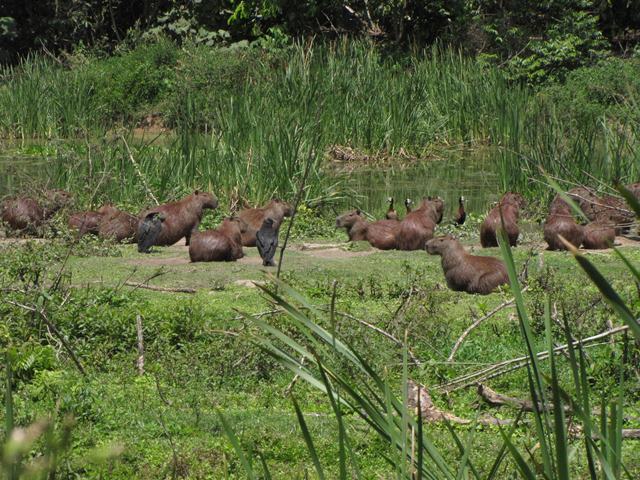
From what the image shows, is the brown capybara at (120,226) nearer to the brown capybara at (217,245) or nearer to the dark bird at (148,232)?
the dark bird at (148,232)

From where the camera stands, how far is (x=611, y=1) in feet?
92.4

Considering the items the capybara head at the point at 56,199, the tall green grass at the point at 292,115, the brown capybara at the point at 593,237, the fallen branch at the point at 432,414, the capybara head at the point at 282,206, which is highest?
the tall green grass at the point at 292,115

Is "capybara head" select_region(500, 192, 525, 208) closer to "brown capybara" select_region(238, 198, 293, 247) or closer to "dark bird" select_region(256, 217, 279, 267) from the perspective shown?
"brown capybara" select_region(238, 198, 293, 247)

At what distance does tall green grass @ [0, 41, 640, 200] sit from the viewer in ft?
47.3

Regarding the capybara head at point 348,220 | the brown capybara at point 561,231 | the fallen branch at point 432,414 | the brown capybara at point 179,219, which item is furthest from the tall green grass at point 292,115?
the fallen branch at point 432,414

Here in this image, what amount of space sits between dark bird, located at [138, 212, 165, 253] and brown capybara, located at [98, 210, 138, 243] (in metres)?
0.76

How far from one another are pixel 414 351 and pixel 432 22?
23.1 m

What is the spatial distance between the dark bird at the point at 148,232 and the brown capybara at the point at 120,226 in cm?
76

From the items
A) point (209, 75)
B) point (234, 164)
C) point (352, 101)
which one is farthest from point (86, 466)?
point (209, 75)

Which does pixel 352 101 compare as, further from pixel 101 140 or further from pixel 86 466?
pixel 86 466

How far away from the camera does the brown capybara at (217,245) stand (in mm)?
10844

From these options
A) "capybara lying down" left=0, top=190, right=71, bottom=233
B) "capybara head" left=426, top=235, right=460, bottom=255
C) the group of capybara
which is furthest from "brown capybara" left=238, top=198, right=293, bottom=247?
"capybara head" left=426, top=235, right=460, bottom=255

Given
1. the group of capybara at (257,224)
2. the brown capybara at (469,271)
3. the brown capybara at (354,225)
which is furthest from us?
the brown capybara at (354,225)

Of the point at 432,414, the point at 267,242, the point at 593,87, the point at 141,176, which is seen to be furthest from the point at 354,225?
the point at 593,87
